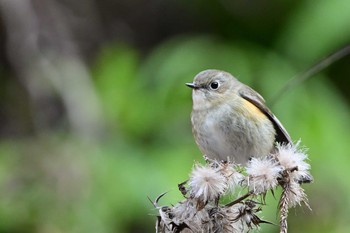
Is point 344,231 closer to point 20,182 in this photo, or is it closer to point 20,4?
point 20,182

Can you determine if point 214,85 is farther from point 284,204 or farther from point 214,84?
point 284,204

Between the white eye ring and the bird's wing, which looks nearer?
the bird's wing

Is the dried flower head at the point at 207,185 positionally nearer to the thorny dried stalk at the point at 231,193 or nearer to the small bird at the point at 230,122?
the thorny dried stalk at the point at 231,193

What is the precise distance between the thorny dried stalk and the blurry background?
179cm

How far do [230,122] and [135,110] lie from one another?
1599mm

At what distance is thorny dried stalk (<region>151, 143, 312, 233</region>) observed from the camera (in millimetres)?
1976

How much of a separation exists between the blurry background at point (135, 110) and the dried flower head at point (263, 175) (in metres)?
1.81

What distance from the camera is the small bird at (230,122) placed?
2.93 m

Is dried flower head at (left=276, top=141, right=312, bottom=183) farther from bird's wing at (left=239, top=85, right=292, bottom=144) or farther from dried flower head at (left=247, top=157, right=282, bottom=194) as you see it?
bird's wing at (left=239, top=85, right=292, bottom=144)

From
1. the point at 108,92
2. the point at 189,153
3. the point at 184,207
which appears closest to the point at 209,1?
the point at 108,92

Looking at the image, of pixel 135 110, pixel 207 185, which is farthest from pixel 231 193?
pixel 135 110

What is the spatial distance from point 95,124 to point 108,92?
27 centimetres

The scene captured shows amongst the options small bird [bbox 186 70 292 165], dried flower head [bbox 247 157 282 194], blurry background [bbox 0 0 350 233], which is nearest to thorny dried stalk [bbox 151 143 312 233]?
dried flower head [bbox 247 157 282 194]

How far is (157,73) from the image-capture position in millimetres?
4773
